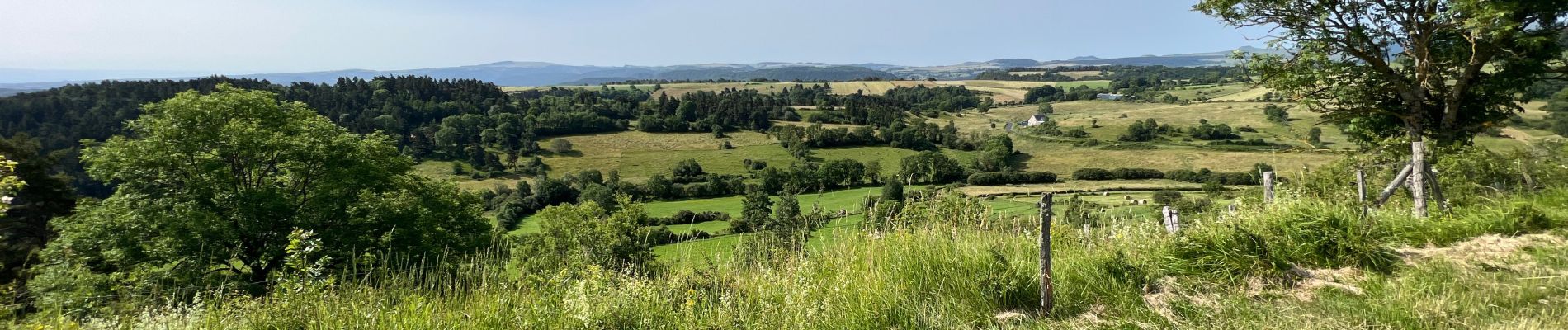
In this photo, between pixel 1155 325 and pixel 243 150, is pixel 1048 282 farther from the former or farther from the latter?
pixel 243 150

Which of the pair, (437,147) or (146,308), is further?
(437,147)

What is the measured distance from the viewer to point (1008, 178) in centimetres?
8469

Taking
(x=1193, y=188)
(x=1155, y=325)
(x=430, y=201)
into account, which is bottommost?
(x=1193, y=188)

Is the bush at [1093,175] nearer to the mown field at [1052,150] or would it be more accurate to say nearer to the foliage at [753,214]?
the mown field at [1052,150]

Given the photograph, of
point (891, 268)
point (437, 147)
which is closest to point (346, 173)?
point (891, 268)

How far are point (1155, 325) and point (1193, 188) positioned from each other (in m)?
77.3

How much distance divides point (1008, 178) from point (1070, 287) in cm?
8503

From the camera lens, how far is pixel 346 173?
19.6m

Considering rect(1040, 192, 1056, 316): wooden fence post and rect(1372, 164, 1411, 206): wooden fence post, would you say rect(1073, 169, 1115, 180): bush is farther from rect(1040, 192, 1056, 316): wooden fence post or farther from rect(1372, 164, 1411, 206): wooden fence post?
rect(1040, 192, 1056, 316): wooden fence post

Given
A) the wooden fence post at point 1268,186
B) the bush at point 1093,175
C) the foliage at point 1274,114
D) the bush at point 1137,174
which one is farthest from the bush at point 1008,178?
the wooden fence post at point 1268,186

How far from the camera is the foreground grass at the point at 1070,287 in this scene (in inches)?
141

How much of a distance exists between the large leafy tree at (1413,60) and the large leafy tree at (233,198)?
736 inches

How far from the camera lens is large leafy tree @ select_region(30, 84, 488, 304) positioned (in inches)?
622

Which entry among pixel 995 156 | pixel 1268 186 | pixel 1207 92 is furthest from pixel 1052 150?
pixel 1268 186
